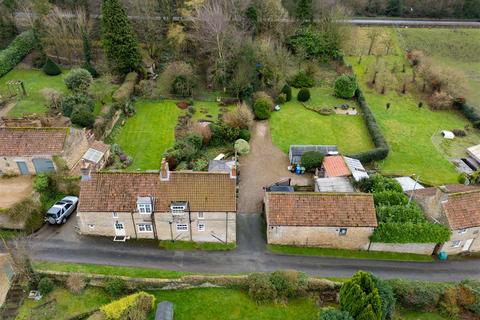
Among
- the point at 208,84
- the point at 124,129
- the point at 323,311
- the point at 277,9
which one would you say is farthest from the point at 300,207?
the point at 277,9

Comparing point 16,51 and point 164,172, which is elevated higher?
point 164,172

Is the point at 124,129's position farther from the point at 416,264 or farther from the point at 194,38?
the point at 416,264

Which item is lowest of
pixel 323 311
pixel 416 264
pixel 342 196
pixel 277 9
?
pixel 416 264

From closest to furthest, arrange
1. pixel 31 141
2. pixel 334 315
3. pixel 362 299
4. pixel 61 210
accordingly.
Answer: pixel 362 299 → pixel 334 315 → pixel 61 210 → pixel 31 141

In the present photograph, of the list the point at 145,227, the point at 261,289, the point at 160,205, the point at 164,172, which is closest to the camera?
the point at 261,289

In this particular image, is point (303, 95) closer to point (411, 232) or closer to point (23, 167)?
point (411, 232)

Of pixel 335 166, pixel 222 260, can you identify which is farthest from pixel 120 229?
pixel 335 166

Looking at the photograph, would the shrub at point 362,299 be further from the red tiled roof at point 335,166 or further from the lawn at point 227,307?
the red tiled roof at point 335,166
